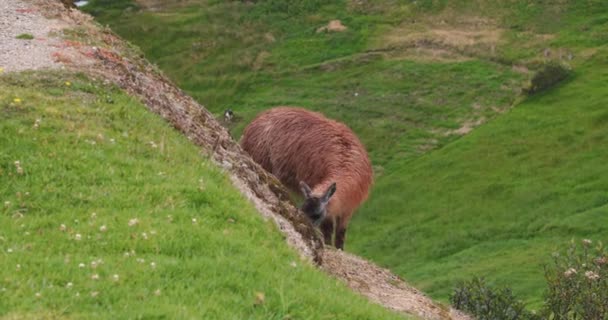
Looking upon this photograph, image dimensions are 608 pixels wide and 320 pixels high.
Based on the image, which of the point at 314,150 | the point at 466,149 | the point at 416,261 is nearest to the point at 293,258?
the point at 314,150

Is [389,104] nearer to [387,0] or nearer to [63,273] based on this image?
[387,0]

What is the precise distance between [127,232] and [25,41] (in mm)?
7720

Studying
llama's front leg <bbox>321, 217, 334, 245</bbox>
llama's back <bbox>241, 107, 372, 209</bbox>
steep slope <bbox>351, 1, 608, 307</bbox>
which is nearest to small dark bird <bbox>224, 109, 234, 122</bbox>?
steep slope <bbox>351, 1, 608, 307</bbox>

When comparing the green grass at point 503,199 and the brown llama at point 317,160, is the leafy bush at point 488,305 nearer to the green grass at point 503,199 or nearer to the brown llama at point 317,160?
the brown llama at point 317,160

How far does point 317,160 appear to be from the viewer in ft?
55.8

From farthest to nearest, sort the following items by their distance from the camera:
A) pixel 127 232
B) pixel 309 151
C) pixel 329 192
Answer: pixel 309 151 < pixel 329 192 < pixel 127 232

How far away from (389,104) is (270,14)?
74.7ft

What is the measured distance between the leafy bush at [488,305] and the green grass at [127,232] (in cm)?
715

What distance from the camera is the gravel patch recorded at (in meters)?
13.7

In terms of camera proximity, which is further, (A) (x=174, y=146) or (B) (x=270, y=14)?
(B) (x=270, y=14)

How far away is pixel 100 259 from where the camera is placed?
7793 millimetres

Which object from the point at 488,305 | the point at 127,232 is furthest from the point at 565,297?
the point at 127,232

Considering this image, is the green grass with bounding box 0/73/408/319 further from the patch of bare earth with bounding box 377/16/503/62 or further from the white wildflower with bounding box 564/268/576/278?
the patch of bare earth with bounding box 377/16/503/62

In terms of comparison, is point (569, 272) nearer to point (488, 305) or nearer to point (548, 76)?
point (488, 305)
